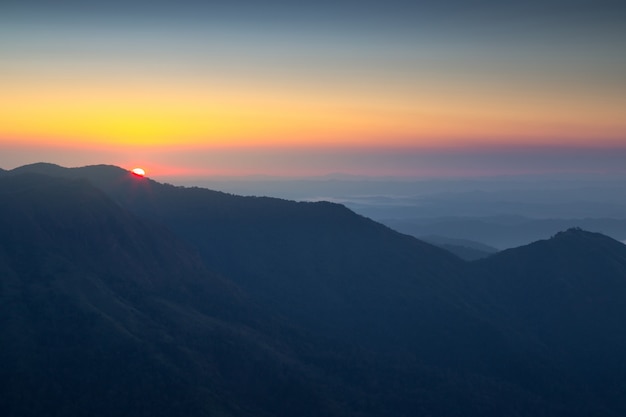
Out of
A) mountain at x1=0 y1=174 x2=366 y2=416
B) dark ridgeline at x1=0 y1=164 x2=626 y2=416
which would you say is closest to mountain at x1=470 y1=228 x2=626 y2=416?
dark ridgeline at x1=0 y1=164 x2=626 y2=416

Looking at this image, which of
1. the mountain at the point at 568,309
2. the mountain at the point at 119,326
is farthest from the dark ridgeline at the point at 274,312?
the mountain at the point at 568,309

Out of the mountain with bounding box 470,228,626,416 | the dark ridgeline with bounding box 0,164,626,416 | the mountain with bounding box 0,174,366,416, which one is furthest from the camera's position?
the mountain with bounding box 470,228,626,416

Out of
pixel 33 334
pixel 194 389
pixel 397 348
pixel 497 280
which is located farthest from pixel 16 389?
pixel 497 280

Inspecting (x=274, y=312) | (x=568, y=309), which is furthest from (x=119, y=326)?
(x=568, y=309)

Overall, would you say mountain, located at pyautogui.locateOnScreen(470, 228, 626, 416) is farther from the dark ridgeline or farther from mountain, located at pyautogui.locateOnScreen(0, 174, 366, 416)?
mountain, located at pyautogui.locateOnScreen(0, 174, 366, 416)

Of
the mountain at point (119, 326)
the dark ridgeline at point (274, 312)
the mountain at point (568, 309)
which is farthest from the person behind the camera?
the mountain at point (568, 309)

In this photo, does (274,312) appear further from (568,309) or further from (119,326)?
(568,309)

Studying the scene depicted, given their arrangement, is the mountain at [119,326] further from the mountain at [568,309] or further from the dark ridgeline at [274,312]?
the mountain at [568,309]

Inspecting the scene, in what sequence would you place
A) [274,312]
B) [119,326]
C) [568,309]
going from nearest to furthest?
[119,326]
[274,312]
[568,309]
